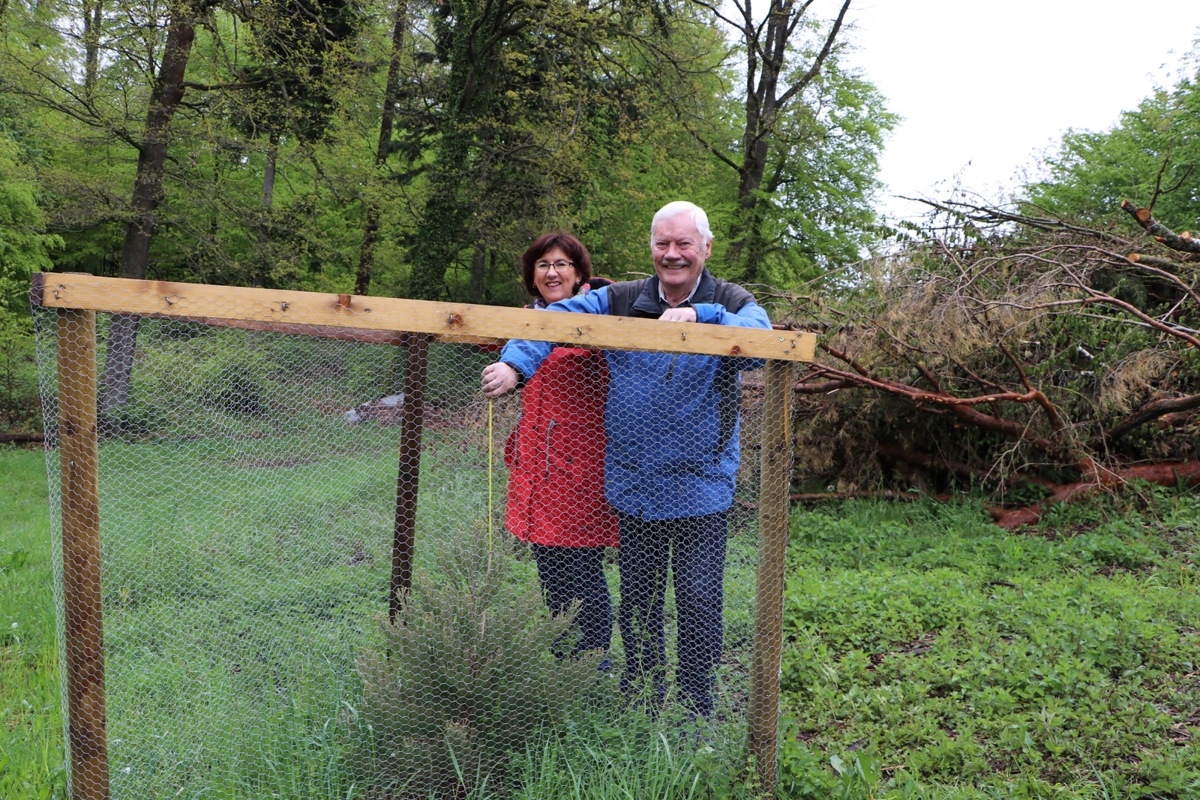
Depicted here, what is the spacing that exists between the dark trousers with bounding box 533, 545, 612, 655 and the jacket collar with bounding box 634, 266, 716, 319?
31.5 inches

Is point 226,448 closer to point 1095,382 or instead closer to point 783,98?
point 1095,382

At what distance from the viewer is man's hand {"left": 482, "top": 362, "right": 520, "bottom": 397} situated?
242 cm

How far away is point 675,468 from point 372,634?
1.22 m

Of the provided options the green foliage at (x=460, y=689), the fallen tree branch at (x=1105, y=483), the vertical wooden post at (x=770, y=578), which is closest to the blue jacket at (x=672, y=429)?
the vertical wooden post at (x=770, y=578)

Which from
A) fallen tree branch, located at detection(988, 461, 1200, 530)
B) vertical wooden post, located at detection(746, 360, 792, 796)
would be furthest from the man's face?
fallen tree branch, located at detection(988, 461, 1200, 530)

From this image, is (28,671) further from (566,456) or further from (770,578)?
(770,578)

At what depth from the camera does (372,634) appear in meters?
2.93

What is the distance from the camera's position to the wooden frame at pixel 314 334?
6.76 ft

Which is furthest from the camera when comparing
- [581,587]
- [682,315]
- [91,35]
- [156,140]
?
[156,140]

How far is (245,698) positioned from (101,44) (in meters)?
11.6

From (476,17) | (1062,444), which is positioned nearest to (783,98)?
(476,17)

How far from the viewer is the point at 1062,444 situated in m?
5.61

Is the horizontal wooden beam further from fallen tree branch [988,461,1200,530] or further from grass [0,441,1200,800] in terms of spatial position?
fallen tree branch [988,461,1200,530]

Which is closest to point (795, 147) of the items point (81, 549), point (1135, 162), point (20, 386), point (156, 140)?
point (1135, 162)
